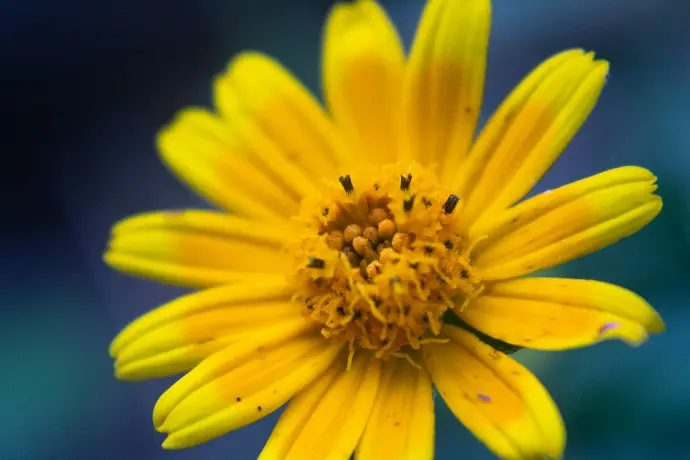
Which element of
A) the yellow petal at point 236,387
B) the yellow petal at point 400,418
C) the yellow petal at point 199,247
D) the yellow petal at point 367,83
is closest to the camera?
the yellow petal at point 400,418

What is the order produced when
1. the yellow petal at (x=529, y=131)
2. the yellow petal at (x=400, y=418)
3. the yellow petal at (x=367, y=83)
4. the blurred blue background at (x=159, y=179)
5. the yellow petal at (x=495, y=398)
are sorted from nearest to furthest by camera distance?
the yellow petal at (x=495, y=398), the yellow petal at (x=400, y=418), the yellow petal at (x=529, y=131), the yellow petal at (x=367, y=83), the blurred blue background at (x=159, y=179)

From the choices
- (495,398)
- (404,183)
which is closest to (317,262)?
(404,183)

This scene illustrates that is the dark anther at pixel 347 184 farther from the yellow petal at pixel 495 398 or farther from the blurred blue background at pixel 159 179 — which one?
the blurred blue background at pixel 159 179

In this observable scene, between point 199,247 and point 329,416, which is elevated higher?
point 199,247

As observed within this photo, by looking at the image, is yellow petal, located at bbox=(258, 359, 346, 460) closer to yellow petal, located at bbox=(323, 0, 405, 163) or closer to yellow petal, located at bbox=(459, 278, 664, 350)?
yellow petal, located at bbox=(459, 278, 664, 350)

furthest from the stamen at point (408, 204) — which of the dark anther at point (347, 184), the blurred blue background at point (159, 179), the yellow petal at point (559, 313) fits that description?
the blurred blue background at point (159, 179)

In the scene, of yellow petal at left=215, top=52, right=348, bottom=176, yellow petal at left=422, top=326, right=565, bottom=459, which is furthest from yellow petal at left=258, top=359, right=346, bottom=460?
yellow petal at left=215, top=52, right=348, bottom=176

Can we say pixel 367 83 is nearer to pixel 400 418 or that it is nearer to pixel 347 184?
pixel 347 184
